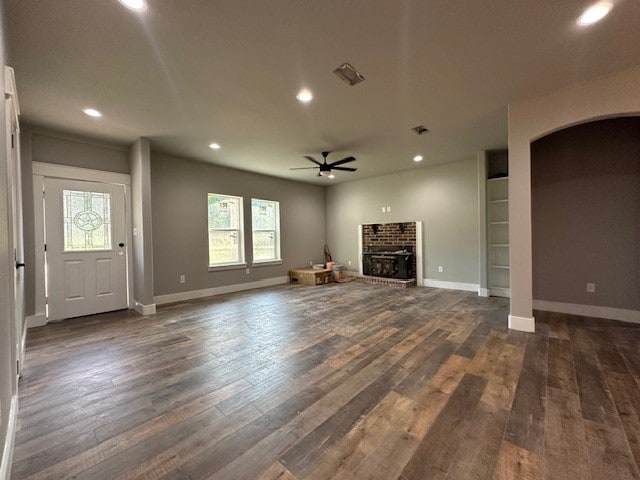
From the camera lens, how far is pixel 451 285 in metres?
5.81

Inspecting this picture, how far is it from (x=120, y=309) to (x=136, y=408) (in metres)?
3.23

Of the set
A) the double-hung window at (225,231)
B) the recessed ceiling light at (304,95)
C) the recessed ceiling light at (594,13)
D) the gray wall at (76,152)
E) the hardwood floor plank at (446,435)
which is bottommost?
the hardwood floor plank at (446,435)

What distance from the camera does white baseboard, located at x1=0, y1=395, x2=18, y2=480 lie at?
50.2 inches

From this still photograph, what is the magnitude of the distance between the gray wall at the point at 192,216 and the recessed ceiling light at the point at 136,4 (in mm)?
3464

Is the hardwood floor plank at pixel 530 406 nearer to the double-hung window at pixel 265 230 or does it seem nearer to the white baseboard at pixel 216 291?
the white baseboard at pixel 216 291

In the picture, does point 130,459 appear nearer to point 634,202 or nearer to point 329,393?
point 329,393

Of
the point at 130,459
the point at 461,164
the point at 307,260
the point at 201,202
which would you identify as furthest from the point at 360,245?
the point at 130,459

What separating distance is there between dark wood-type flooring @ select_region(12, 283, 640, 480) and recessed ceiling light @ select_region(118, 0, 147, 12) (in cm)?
260

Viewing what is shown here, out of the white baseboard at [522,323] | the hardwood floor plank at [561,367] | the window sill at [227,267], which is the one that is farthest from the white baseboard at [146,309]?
the white baseboard at [522,323]

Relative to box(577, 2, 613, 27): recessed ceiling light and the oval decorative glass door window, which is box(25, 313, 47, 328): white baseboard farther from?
box(577, 2, 613, 27): recessed ceiling light

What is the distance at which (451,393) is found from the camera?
6.56 feet

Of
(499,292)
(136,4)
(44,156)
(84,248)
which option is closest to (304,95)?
(136,4)

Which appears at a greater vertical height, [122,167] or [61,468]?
[122,167]

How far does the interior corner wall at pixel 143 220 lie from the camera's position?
13.8 ft
